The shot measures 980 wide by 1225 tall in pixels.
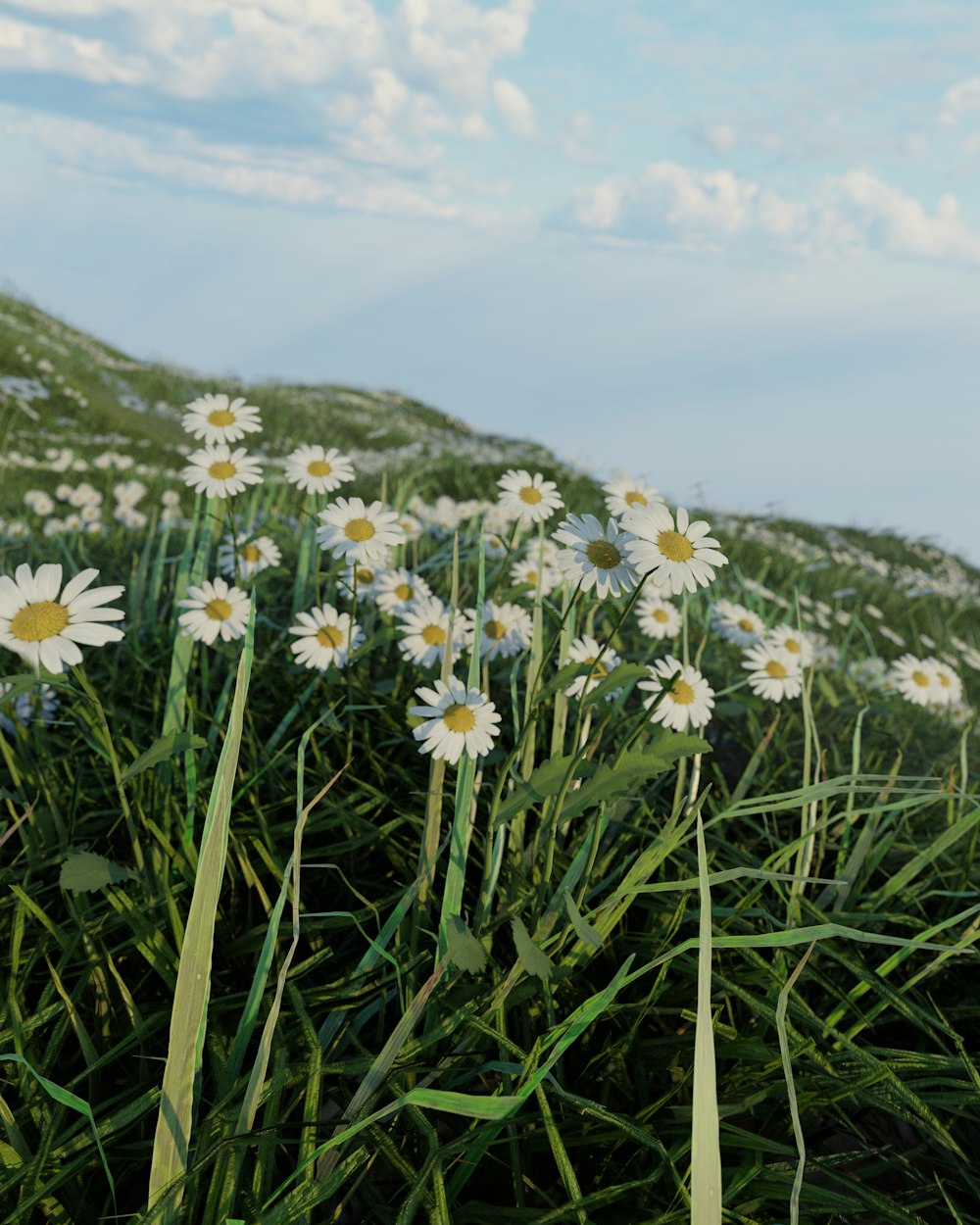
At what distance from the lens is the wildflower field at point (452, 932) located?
139 centimetres

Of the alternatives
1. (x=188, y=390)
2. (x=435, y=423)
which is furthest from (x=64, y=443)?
(x=435, y=423)

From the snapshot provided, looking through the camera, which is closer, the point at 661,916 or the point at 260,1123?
the point at 260,1123

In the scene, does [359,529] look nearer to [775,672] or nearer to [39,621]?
[39,621]

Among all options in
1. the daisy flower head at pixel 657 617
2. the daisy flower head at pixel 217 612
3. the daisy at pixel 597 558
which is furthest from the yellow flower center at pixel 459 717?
the daisy flower head at pixel 657 617

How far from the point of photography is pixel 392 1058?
135cm

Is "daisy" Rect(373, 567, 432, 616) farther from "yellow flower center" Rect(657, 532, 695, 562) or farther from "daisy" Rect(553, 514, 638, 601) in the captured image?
"yellow flower center" Rect(657, 532, 695, 562)

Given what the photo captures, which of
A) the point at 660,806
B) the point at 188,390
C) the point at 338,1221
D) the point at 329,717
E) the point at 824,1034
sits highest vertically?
the point at 188,390

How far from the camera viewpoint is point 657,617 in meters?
3.13

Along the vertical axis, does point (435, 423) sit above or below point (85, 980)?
above

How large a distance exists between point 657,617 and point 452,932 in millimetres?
1865

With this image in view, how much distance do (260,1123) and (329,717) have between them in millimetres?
941

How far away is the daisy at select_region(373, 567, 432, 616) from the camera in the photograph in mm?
2646

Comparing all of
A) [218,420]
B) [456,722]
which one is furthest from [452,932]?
[218,420]

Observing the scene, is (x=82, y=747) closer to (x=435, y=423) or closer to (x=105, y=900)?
(x=105, y=900)
